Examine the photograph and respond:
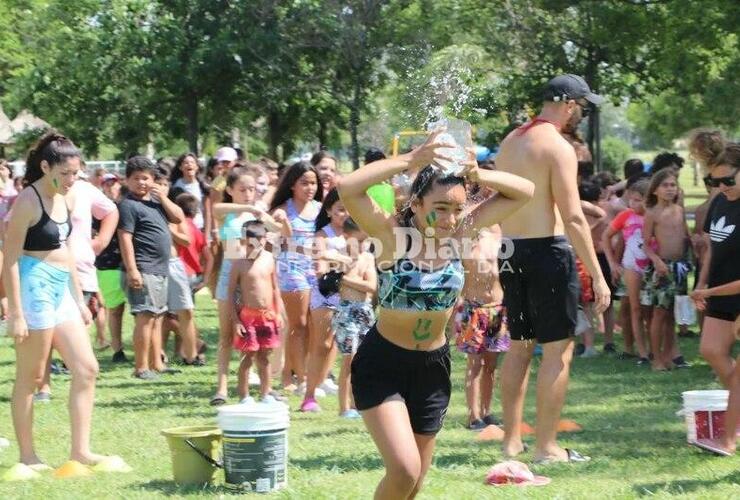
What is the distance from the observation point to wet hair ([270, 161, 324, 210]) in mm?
9562

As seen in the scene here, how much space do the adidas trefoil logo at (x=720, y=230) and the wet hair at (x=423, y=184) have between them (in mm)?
3202

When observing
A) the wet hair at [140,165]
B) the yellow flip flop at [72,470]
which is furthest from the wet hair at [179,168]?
the yellow flip flop at [72,470]

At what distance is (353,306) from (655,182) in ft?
12.4

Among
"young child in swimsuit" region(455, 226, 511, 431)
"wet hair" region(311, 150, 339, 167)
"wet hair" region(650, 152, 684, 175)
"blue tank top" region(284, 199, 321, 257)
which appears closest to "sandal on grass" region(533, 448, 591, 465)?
"young child in swimsuit" region(455, 226, 511, 431)

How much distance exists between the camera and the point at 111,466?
7.08m

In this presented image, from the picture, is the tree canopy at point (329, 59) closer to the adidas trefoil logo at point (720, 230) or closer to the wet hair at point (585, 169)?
the wet hair at point (585, 169)

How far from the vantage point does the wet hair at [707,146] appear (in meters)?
7.73

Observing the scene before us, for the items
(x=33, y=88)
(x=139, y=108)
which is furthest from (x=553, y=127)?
(x=33, y=88)

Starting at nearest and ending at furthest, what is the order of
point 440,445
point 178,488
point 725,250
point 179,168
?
point 178,488 → point 725,250 → point 440,445 → point 179,168

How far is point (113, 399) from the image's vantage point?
32.5 ft

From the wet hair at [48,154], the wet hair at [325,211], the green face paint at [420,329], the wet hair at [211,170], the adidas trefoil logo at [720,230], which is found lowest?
the green face paint at [420,329]

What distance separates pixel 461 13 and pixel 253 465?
2013 centimetres

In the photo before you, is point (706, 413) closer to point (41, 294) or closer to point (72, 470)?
point (72, 470)

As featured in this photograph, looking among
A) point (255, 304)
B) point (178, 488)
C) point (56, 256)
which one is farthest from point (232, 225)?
point (178, 488)
